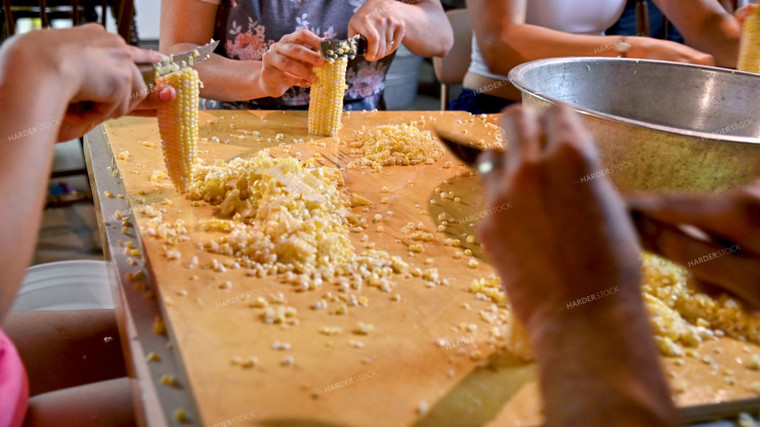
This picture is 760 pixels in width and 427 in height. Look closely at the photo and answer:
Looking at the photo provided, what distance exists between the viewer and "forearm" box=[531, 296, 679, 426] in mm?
479

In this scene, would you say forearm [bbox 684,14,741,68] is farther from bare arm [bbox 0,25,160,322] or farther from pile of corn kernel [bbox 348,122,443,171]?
bare arm [bbox 0,25,160,322]

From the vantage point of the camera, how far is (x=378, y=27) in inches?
62.7

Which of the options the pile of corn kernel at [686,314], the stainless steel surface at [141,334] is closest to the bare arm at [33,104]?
the stainless steel surface at [141,334]

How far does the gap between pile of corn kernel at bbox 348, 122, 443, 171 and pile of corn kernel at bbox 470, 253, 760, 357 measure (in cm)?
52

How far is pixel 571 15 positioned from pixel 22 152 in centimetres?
210

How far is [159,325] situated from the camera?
0.76 meters

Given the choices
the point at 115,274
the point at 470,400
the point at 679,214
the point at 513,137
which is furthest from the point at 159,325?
the point at 679,214

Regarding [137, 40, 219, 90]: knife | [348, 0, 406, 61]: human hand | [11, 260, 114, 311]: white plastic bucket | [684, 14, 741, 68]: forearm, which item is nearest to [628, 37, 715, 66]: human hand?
[684, 14, 741, 68]: forearm

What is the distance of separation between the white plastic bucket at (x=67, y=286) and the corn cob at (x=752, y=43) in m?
1.89

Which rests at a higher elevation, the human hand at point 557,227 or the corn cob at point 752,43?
the corn cob at point 752,43

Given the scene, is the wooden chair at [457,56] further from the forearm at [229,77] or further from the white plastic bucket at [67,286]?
the white plastic bucket at [67,286]

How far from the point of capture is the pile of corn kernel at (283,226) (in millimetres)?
855

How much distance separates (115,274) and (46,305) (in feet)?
2.67

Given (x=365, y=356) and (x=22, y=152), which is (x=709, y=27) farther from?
(x=22, y=152)
